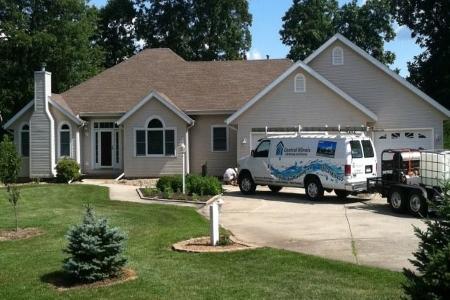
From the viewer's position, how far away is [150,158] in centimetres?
2817

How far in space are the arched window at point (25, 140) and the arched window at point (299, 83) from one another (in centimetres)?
1348

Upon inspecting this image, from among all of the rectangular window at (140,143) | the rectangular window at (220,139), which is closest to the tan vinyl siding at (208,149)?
the rectangular window at (220,139)

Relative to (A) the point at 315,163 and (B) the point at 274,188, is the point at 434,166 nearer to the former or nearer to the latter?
(A) the point at 315,163

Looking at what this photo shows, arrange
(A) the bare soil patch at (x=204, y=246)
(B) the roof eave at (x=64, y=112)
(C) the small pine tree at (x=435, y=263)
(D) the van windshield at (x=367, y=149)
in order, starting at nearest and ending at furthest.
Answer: (C) the small pine tree at (x=435, y=263) → (A) the bare soil patch at (x=204, y=246) → (D) the van windshield at (x=367, y=149) → (B) the roof eave at (x=64, y=112)

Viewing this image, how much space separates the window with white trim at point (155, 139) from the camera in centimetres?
2805

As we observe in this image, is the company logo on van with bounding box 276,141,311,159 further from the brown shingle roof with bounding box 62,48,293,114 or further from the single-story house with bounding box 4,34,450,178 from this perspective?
the brown shingle roof with bounding box 62,48,293,114

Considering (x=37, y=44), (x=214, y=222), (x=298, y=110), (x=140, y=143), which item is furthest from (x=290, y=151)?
(x=37, y=44)

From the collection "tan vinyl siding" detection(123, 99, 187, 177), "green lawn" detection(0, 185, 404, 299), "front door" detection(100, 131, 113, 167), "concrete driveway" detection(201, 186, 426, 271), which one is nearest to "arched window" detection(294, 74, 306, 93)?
→ "tan vinyl siding" detection(123, 99, 187, 177)

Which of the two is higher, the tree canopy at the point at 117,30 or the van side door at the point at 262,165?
the tree canopy at the point at 117,30

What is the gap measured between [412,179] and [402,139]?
31.2 ft

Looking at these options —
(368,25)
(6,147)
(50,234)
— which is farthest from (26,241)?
(368,25)

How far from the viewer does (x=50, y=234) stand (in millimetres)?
13500

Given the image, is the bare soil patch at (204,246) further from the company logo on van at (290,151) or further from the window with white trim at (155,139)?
the window with white trim at (155,139)

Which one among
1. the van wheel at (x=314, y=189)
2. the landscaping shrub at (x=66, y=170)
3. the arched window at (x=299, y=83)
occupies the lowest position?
the van wheel at (x=314, y=189)
